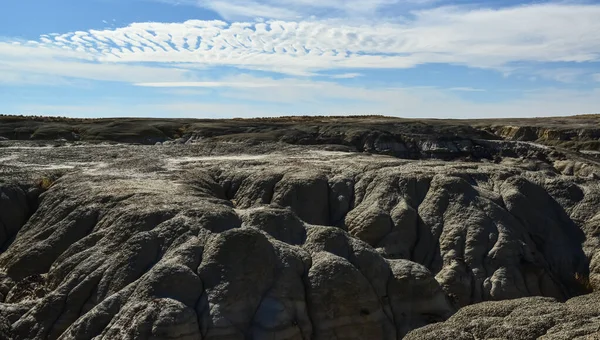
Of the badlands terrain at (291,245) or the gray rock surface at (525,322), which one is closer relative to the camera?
the gray rock surface at (525,322)

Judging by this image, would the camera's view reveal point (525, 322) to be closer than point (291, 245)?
Yes

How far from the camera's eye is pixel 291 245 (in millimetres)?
30375

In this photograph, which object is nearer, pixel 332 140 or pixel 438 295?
pixel 438 295

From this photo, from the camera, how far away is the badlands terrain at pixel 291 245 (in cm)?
2477

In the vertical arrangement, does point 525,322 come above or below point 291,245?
above

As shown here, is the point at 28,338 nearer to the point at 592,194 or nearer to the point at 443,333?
the point at 443,333

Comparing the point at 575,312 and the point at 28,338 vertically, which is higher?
the point at 575,312

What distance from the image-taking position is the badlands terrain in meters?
24.8

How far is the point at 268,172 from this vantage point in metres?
46.2

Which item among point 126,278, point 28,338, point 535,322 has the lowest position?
point 28,338

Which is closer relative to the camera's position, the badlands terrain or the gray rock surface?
the gray rock surface

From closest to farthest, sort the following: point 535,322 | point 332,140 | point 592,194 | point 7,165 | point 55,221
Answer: point 535,322, point 55,221, point 592,194, point 7,165, point 332,140

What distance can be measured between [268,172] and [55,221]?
15492mm

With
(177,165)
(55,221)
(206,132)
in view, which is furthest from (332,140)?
(55,221)
